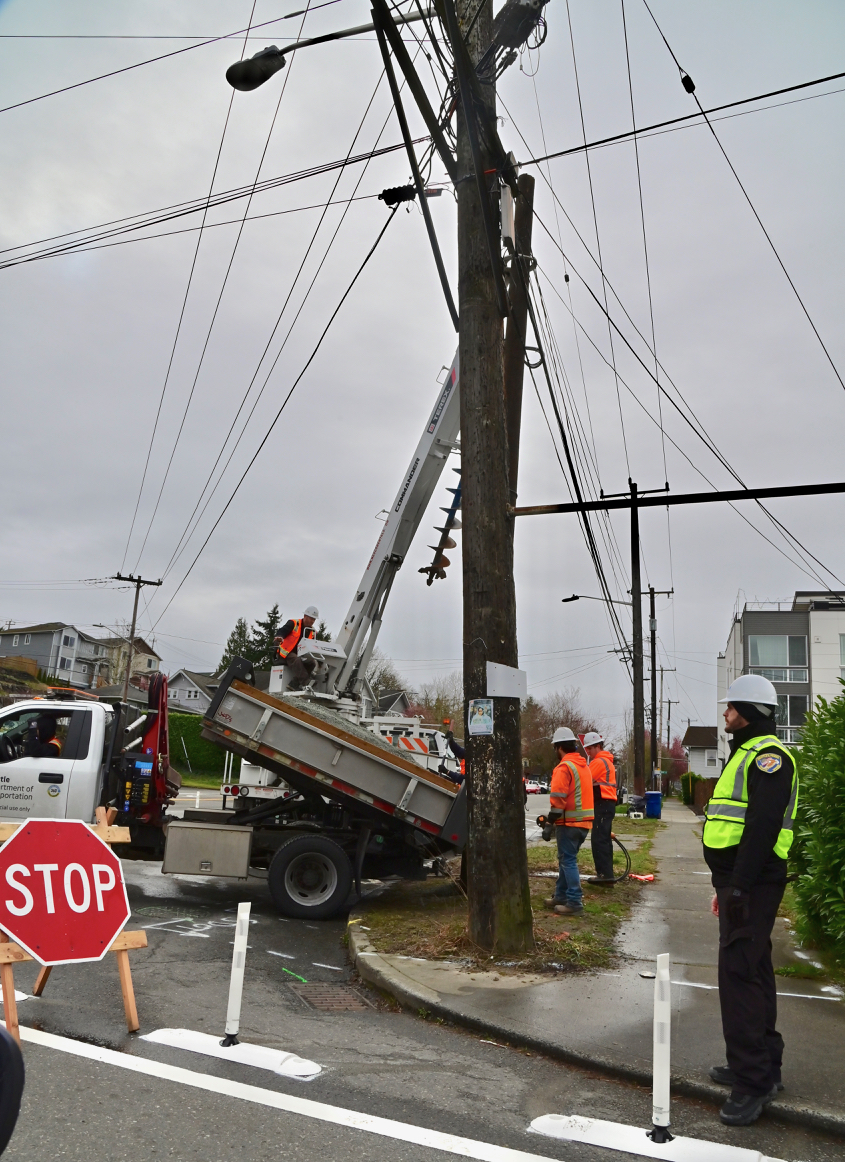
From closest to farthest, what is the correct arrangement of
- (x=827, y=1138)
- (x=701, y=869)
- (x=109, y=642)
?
1. (x=827, y=1138)
2. (x=701, y=869)
3. (x=109, y=642)

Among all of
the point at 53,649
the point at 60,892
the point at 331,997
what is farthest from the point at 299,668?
the point at 53,649

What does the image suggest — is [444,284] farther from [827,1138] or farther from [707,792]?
[707,792]

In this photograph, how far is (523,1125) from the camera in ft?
13.6

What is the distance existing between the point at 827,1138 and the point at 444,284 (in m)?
7.08

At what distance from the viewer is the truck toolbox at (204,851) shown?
899 centimetres

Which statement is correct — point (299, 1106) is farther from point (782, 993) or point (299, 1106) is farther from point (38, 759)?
point (38, 759)

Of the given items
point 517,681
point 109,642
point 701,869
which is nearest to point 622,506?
point 517,681

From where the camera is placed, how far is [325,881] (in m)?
9.24

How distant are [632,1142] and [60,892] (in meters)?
3.16

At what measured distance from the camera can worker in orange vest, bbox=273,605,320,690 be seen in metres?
11.4

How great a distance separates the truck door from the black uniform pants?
5.98m

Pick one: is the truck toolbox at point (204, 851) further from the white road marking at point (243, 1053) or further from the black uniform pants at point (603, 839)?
the black uniform pants at point (603, 839)

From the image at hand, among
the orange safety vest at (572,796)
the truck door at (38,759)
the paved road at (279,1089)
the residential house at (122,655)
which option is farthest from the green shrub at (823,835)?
the residential house at (122,655)

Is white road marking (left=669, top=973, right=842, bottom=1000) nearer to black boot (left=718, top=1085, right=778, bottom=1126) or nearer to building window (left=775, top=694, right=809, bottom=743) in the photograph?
black boot (left=718, top=1085, right=778, bottom=1126)
